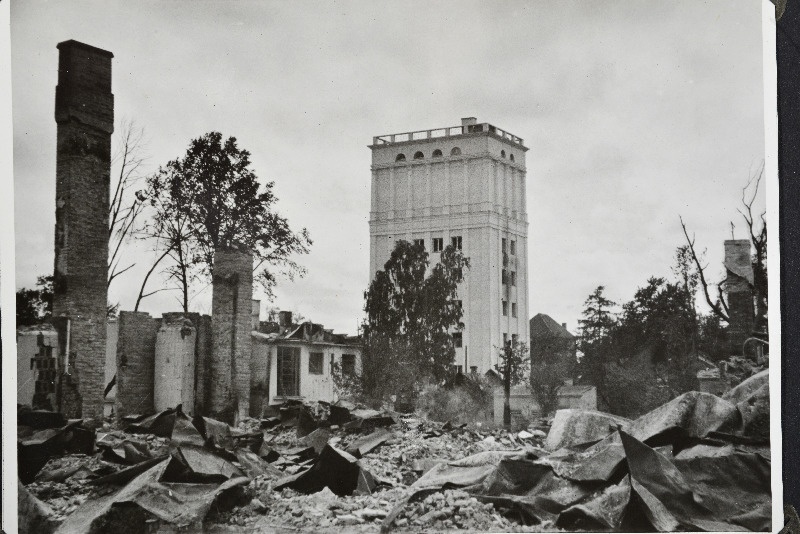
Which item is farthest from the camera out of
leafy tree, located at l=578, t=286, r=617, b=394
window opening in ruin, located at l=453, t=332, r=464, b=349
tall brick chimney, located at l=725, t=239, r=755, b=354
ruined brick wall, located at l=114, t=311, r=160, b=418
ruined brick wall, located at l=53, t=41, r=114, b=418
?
window opening in ruin, located at l=453, t=332, r=464, b=349

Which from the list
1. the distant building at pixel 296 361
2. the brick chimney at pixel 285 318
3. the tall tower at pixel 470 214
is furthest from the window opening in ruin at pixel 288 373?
the tall tower at pixel 470 214

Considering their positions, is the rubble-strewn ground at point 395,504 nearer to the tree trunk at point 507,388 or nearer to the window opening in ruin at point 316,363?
the tree trunk at point 507,388

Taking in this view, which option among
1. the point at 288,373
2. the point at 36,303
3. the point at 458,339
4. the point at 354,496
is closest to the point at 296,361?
the point at 288,373

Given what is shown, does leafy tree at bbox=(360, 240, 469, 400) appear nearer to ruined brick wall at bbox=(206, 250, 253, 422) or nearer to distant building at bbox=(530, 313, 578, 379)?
distant building at bbox=(530, 313, 578, 379)

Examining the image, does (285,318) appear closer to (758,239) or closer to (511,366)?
(511,366)

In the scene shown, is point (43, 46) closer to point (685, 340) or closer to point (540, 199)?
point (540, 199)

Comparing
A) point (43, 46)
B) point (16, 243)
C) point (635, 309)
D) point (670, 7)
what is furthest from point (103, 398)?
point (670, 7)

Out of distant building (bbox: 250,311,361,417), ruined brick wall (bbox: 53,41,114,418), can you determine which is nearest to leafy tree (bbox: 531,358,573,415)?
distant building (bbox: 250,311,361,417)
